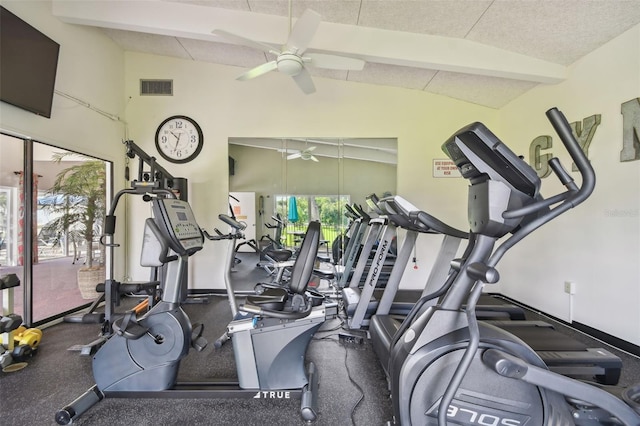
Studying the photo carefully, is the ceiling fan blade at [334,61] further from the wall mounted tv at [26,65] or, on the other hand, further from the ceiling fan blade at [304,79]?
the wall mounted tv at [26,65]

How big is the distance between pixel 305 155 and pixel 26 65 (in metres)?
3.15

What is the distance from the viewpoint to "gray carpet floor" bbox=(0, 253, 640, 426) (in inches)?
67.8

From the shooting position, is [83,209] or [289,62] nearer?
[289,62]

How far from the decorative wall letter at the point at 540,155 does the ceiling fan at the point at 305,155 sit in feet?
9.33

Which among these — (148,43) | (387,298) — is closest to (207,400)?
(387,298)

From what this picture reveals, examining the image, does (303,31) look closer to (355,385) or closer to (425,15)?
(425,15)

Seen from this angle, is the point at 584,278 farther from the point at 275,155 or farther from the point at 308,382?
the point at 275,155

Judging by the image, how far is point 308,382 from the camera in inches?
73.2

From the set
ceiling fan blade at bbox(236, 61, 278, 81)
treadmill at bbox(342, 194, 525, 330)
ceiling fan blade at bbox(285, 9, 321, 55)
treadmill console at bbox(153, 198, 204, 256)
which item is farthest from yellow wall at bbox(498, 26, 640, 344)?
treadmill console at bbox(153, 198, 204, 256)

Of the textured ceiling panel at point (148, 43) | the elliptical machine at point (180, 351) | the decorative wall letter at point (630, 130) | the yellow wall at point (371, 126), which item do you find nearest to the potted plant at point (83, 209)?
the yellow wall at point (371, 126)

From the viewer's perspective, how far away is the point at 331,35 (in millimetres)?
3227

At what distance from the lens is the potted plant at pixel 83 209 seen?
11.7 feet

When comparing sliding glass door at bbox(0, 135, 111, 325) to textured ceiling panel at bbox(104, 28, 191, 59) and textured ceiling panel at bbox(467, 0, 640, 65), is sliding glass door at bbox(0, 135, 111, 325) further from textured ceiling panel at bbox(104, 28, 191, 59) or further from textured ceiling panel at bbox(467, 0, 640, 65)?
textured ceiling panel at bbox(467, 0, 640, 65)

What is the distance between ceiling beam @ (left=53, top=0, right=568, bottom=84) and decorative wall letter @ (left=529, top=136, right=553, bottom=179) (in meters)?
0.67
